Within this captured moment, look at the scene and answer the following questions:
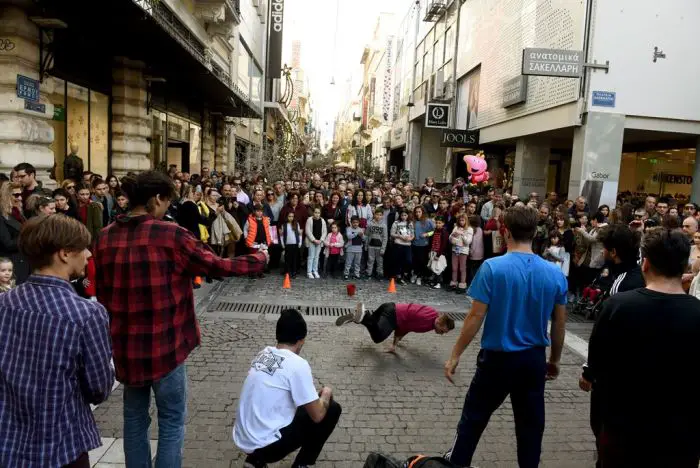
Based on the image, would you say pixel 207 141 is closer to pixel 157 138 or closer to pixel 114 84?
pixel 157 138

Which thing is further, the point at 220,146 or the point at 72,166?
the point at 220,146

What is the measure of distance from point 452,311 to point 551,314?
574 cm

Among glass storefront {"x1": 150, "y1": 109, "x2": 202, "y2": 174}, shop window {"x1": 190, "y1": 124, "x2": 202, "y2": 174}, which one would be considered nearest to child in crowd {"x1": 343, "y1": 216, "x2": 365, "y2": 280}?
glass storefront {"x1": 150, "y1": 109, "x2": 202, "y2": 174}

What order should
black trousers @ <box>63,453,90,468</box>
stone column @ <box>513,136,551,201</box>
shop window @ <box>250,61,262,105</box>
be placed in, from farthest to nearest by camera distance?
shop window @ <box>250,61,262,105</box> < stone column @ <box>513,136,551,201</box> < black trousers @ <box>63,453,90,468</box>

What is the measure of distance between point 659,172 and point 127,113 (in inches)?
729

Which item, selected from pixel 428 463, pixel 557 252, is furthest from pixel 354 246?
pixel 428 463

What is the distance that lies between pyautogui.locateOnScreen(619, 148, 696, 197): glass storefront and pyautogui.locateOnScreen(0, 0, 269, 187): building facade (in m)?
15.3

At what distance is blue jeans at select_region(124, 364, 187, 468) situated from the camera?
313 cm

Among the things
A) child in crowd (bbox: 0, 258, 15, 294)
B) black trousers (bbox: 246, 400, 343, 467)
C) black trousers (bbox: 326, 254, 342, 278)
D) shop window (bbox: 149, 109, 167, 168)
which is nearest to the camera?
black trousers (bbox: 246, 400, 343, 467)

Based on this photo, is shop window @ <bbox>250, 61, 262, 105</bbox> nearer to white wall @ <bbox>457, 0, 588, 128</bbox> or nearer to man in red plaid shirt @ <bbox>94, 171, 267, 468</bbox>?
white wall @ <bbox>457, 0, 588, 128</bbox>

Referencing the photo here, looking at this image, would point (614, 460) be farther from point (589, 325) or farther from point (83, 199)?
point (83, 199)

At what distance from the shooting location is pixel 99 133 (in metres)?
13.1

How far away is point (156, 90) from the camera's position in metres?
15.8

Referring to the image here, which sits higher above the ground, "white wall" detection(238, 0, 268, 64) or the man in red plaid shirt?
"white wall" detection(238, 0, 268, 64)
